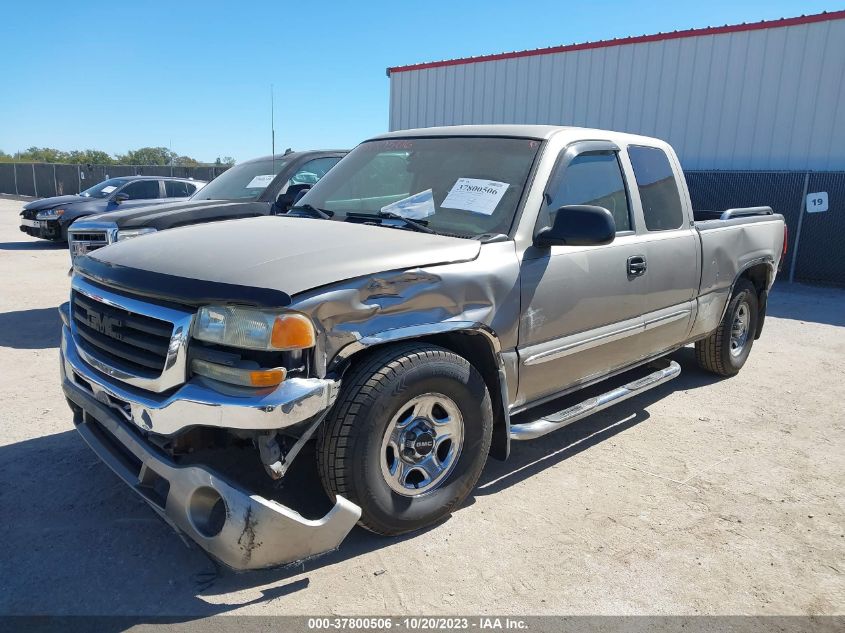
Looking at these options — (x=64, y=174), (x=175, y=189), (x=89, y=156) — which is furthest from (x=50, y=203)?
(x=89, y=156)

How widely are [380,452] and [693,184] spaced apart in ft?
36.0

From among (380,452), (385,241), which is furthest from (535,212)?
(380,452)

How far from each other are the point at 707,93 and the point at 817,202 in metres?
3.16

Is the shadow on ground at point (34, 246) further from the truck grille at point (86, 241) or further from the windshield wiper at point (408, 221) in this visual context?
the windshield wiper at point (408, 221)

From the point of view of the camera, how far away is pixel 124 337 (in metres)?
2.74

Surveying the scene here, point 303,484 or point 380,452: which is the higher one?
point 380,452

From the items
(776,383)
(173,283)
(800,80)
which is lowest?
(776,383)

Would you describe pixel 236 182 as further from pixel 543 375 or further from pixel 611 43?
pixel 611 43

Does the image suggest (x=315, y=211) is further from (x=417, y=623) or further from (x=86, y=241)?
(x=86, y=241)

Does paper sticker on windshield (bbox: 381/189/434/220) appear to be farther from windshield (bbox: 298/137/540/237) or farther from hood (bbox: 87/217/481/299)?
hood (bbox: 87/217/481/299)

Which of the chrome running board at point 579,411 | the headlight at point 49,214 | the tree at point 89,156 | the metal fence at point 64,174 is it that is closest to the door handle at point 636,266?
the chrome running board at point 579,411

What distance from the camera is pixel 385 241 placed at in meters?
3.02

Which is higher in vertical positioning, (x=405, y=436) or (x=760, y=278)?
(x=760, y=278)

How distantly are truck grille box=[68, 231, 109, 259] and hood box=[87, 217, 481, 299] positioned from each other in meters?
4.17
